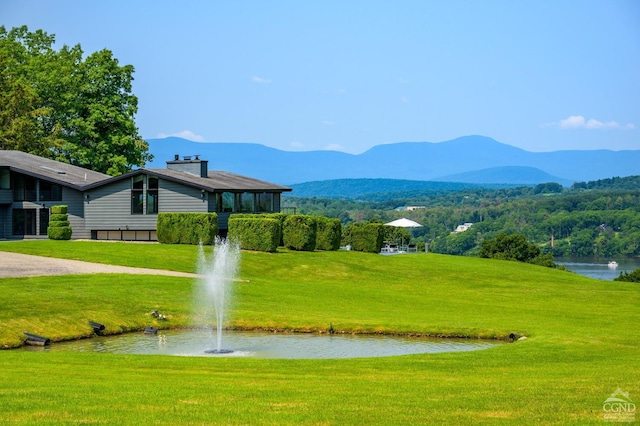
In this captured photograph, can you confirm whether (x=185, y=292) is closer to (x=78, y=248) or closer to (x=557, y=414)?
(x=78, y=248)

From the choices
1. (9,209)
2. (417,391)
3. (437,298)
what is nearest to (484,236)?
(9,209)

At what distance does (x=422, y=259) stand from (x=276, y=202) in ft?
44.2

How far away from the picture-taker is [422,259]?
52781 mm

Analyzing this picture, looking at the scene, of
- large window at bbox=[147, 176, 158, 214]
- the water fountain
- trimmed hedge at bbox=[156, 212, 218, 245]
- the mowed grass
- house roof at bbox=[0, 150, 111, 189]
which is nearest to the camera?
the mowed grass

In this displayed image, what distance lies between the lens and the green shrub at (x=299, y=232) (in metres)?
51.7

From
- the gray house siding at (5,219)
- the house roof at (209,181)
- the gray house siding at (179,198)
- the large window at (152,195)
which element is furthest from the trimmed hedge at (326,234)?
the gray house siding at (5,219)

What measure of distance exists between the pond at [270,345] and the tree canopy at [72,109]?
49.9m

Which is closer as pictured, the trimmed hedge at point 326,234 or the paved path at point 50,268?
the paved path at point 50,268

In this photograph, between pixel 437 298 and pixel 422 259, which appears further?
pixel 422 259

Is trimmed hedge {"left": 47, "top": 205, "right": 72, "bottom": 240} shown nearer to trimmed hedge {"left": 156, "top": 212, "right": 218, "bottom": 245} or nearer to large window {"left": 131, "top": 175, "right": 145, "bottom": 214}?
large window {"left": 131, "top": 175, "right": 145, "bottom": 214}

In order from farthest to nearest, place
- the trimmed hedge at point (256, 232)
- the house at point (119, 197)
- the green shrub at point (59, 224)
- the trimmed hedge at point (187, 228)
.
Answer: the house at point (119, 197) → the green shrub at point (59, 224) → the trimmed hedge at point (187, 228) → the trimmed hedge at point (256, 232)

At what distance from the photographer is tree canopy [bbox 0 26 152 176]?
73938mm

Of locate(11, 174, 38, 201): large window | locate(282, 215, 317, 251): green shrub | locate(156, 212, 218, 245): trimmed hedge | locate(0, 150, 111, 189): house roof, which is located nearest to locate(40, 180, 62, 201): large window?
locate(11, 174, 38, 201): large window

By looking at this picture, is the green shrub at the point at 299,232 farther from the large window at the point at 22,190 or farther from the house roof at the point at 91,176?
the large window at the point at 22,190
